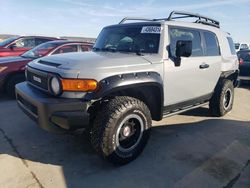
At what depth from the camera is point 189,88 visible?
472cm

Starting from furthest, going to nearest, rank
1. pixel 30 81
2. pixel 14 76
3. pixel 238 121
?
pixel 14 76
pixel 238 121
pixel 30 81

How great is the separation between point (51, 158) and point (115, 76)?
146 centimetres

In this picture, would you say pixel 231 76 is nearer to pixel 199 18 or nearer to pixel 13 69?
pixel 199 18

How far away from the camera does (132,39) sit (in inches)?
175

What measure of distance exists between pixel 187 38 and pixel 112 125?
229cm

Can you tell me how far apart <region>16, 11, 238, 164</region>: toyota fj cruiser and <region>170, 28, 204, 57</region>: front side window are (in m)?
0.02

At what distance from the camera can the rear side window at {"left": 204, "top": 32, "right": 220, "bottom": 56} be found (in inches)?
206

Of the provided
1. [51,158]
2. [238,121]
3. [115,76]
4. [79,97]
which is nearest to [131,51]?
[115,76]

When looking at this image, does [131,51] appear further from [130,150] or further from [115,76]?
[130,150]

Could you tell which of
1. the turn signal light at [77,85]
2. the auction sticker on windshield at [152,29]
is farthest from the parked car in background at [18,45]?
the turn signal light at [77,85]

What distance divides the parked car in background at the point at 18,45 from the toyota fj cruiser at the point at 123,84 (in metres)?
5.69

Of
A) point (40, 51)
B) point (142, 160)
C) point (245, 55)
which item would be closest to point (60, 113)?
point (142, 160)

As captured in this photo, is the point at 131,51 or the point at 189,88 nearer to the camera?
the point at 131,51

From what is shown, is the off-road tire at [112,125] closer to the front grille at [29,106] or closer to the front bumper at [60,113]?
the front bumper at [60,113]
